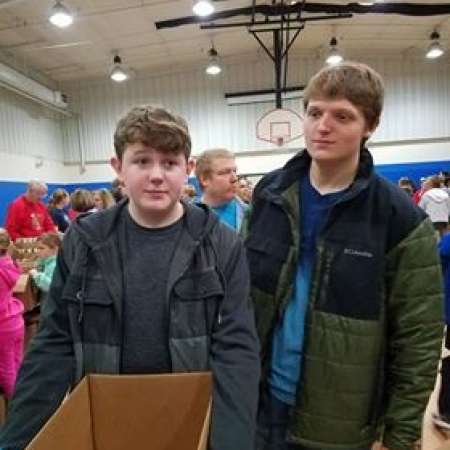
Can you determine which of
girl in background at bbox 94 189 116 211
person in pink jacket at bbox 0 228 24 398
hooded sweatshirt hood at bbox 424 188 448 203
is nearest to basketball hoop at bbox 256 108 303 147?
hooded sweatshirt hood at bbox 424 188 448 203

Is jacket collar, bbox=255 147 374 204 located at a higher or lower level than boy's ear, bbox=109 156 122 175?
lower

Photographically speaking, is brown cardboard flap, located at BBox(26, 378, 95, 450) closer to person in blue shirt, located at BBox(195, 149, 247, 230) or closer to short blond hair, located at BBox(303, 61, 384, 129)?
short blond hair, located at BBox(303, 61, 384, 129)

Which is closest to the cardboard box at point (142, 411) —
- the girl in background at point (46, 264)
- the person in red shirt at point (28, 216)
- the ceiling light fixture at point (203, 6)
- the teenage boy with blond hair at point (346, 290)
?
the teenage boy with blond hair at point (346, 290)

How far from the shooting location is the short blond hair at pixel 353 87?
126 centimetres

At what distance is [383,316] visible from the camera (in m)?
1.29

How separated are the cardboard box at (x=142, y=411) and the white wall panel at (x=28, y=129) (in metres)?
9.56

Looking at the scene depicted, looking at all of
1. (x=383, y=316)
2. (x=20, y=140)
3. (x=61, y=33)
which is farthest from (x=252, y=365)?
(x=20, y=140)

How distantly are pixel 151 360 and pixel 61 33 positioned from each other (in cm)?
871

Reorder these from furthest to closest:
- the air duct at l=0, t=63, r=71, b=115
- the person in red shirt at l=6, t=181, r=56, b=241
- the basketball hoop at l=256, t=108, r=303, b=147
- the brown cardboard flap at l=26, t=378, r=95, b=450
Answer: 1. the basketball hoop at l=256, t=108, r=303, b=147
2. the air duct at l=0, t=63, r=71, b=115
3. the person in red shirt at l=6, t=181, r=56, b=241
4. the brown cardboard flap at l=26, t=378, r=95, b=450

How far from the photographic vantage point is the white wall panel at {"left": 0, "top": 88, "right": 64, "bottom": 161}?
9.72 meters

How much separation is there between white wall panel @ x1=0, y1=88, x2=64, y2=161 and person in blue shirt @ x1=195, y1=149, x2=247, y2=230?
26.9 ft

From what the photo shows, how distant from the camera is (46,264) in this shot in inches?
145

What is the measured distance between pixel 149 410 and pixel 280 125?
346 inches

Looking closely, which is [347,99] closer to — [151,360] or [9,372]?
[151,360]
